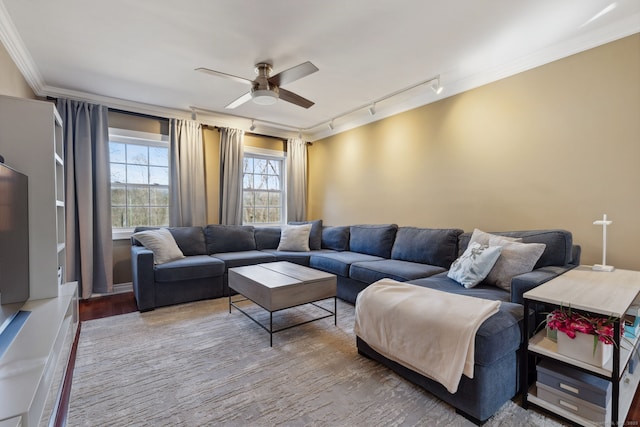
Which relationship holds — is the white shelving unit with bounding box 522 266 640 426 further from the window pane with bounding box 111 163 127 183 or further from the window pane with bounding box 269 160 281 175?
the window pane with bounding box 111 163 127 183

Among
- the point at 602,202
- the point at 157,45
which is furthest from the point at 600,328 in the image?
the point at 157,45

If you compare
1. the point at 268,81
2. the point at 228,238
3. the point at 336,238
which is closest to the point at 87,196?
the point at 228,238

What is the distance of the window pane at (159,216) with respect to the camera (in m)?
4.21

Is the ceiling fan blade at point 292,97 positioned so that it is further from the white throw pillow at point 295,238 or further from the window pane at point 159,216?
the window pane at point 159,216

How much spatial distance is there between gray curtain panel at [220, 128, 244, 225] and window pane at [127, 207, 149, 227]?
1047 millimetres

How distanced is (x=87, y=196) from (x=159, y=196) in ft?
2.90

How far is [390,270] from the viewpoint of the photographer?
9.69ft

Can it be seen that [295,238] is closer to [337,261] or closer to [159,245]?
[337,261]

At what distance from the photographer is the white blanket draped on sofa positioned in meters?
1.50

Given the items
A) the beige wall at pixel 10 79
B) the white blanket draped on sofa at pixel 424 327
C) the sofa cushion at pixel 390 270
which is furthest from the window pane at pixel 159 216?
the white blanket draped on sofa at pixel 424 327

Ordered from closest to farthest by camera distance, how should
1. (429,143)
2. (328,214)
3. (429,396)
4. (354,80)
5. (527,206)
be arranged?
1. (429,396)
2. (527,206)
3. (354,80)
4. (429,143)
5. (328,214)

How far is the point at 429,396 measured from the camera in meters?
1.74

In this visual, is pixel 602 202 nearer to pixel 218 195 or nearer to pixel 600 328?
pixel 600 328

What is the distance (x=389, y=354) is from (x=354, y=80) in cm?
277
